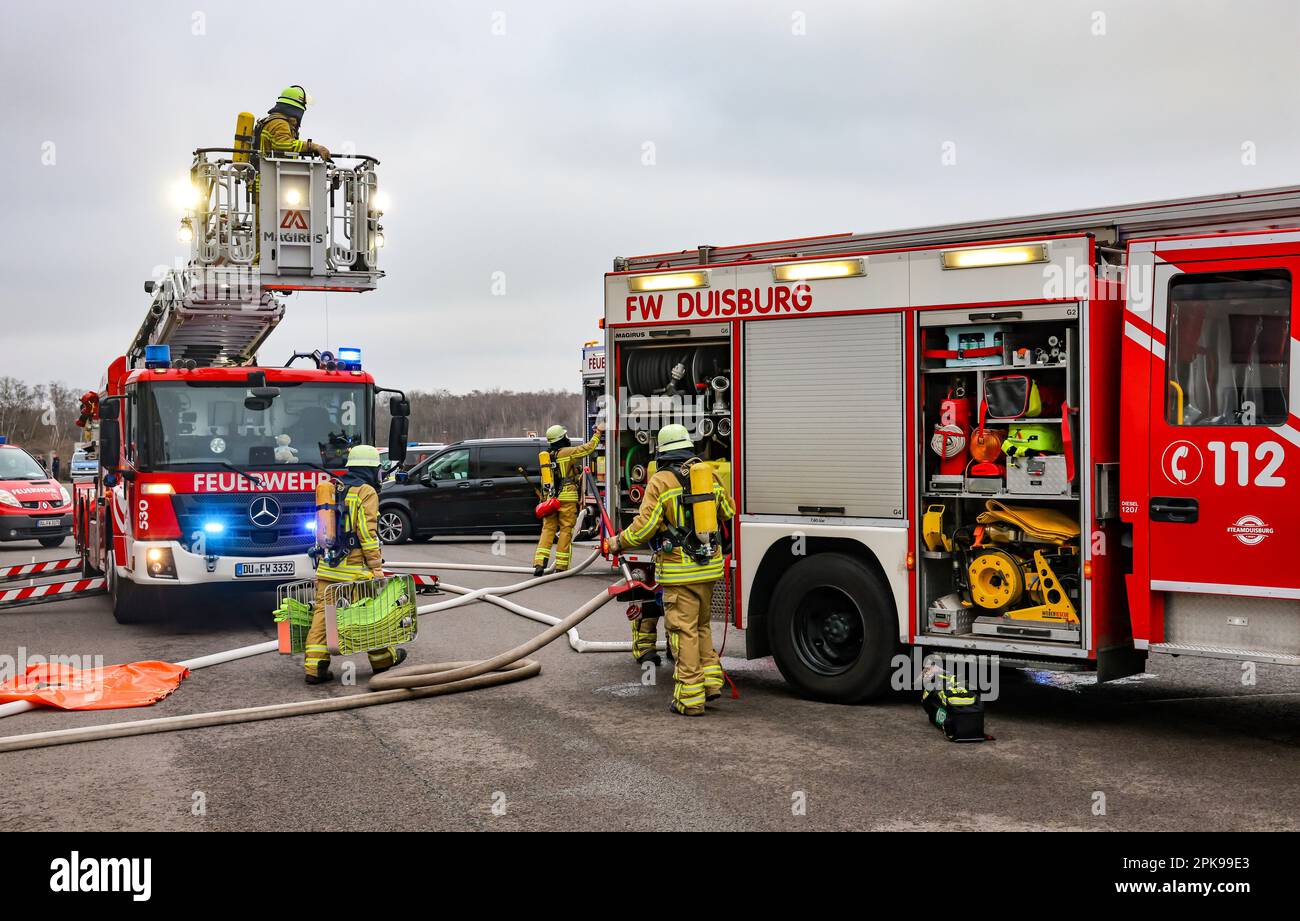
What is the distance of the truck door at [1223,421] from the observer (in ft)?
20.5

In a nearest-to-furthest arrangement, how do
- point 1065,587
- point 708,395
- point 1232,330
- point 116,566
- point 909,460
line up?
point 1232,330 < point 1065,587 < point 909,460 < point 708,395 < point 116,566

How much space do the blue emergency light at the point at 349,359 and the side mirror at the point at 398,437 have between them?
736 mm

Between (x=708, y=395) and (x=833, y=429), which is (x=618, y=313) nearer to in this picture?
(x=708, y=395)

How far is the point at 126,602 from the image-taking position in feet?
38.1

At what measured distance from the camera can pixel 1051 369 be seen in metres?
7.20

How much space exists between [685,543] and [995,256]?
2.49 m

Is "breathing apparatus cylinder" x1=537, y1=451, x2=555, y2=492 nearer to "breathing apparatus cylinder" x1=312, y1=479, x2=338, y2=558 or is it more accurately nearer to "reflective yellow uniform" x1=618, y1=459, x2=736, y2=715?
"breathing apparatus cylinder" x1=312, y1=479, x2=338, y2=558

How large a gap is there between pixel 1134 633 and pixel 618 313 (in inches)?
163

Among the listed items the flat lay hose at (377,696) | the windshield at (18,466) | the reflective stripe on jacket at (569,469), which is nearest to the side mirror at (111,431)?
the flat lay hose at (377,696)

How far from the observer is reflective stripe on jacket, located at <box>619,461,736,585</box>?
7.65 m

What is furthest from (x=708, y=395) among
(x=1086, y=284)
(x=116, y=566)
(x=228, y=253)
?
(x=116, y=566)

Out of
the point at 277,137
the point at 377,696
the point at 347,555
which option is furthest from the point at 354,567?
the point at 277,137

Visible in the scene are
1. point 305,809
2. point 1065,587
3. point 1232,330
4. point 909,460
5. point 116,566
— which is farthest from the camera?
point 116,566

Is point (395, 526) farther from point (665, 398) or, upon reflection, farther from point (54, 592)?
point (665, 398)
